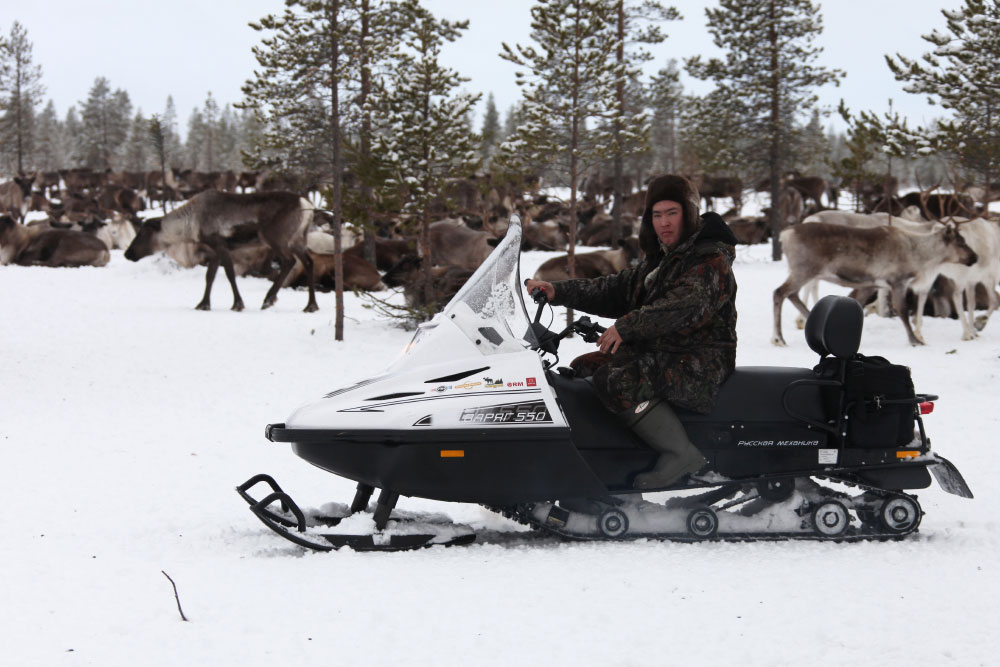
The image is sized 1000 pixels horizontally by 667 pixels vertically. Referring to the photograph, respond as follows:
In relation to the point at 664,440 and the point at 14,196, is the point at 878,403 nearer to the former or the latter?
the point at 664,440

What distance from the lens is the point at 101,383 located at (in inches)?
408

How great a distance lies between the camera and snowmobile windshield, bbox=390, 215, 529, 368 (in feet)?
15.4

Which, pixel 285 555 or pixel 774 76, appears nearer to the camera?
pixel 285 555

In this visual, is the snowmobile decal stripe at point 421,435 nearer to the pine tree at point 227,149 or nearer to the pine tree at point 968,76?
the pine tree at point 968,76

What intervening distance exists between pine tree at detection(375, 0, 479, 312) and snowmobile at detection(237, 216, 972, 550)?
9.55 m

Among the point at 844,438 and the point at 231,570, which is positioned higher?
the point at 844,438

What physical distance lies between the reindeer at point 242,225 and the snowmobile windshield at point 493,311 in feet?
38.7

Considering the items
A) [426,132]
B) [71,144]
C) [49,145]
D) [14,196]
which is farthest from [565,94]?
[71,144]

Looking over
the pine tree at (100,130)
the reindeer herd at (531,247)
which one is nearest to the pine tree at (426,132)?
the reindeer herd at (531,247)

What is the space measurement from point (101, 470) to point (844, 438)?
200 inches

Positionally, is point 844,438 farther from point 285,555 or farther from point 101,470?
point 101,470

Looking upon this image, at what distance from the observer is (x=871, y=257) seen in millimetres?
13172

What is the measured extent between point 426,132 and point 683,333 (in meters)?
10.2

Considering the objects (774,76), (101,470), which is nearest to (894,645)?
(101,470)
